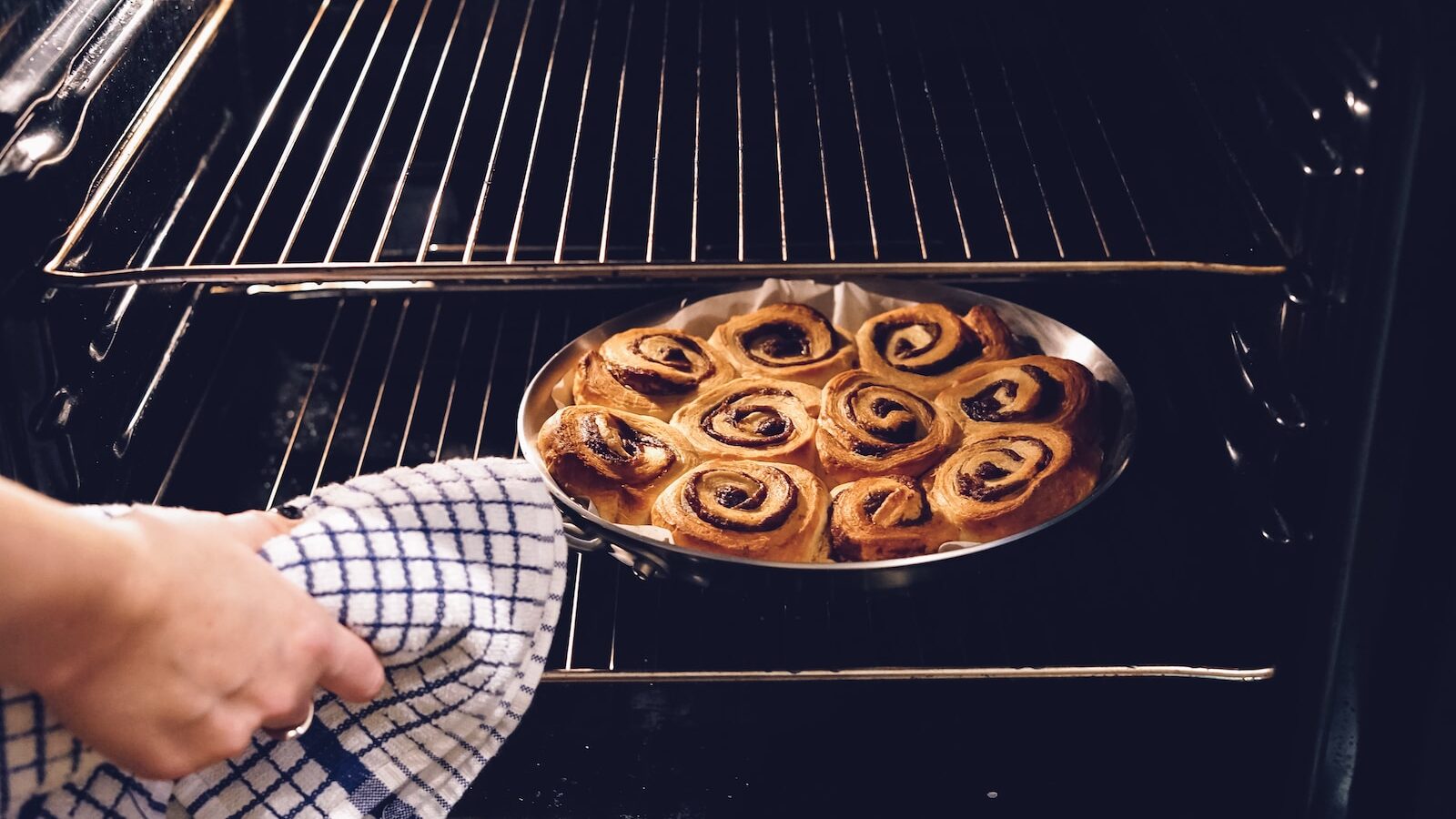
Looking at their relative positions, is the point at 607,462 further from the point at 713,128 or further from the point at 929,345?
the point at 713,128

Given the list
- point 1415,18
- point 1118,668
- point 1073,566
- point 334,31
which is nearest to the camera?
point 1415,18

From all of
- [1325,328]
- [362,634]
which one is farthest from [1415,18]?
[362,634]

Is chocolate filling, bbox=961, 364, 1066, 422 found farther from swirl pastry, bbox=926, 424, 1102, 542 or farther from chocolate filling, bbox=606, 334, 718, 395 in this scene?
chocolate filling, bbox=606, 334, 718, 395

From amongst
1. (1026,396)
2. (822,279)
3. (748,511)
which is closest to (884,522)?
(748,511)

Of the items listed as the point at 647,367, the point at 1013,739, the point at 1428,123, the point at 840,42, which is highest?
the point at 1428,123

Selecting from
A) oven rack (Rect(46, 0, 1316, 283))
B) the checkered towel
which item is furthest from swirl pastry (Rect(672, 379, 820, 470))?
the checkered towel

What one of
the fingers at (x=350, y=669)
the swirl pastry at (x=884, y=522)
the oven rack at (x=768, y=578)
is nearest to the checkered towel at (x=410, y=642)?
the fingers at (x=350, y=669)

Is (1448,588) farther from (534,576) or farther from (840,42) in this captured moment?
(840,42)
